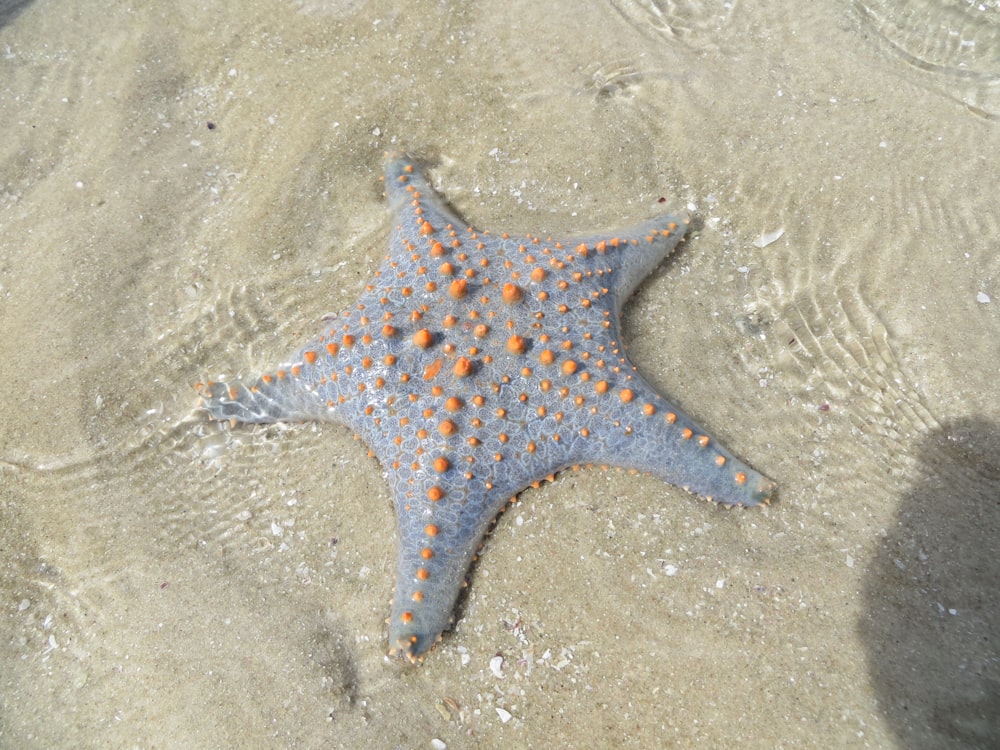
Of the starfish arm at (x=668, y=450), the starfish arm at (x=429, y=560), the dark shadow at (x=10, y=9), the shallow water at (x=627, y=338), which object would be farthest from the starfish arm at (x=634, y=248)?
the dark shadow at (x=10, y=9)

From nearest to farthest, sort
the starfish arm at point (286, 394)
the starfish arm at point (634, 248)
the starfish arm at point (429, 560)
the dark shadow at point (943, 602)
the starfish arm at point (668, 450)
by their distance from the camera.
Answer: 1. the dark shadow at point (943, 602)
2. the starfish arm at point (429, 560)
3. the starfish arm at point (668, 450)
4. the starfish arm at point (286, 394)
5. the starfish arm at point (634, 248)

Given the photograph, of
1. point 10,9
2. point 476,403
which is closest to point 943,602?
point 476,403

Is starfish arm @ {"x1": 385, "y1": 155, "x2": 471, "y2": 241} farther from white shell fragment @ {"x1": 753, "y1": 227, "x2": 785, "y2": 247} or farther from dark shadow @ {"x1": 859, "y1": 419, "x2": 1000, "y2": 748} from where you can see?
dark shadow @ {"x1": 859, "y1": 419, "x2": 1000, "y2": 748}

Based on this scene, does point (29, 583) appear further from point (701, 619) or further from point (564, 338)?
point (701, 619)

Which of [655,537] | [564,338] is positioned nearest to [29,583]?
[564,338]

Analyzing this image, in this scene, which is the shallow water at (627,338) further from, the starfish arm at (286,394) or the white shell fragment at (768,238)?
the starfish arm at (286,394)

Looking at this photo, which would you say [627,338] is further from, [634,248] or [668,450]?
[668,450]
